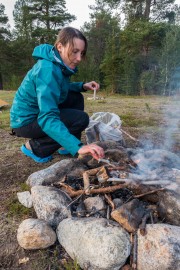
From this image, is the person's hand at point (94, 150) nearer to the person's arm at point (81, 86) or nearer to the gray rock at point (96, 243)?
the gray rock at point (96, 243)

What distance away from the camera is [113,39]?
1562 cm

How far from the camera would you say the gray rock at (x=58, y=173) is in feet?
6.97

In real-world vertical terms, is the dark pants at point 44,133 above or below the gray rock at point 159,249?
above

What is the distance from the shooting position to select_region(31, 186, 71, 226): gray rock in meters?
1.76

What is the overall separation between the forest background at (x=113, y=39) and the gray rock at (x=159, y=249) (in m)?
7.69

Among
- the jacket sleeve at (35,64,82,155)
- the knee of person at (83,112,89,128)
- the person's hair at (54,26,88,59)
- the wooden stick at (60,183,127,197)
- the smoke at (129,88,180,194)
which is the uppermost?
the person's hair at (54,26,88,59)

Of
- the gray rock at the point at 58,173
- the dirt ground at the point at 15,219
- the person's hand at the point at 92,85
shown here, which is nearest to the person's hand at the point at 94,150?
the gray rock at the point at 58,173

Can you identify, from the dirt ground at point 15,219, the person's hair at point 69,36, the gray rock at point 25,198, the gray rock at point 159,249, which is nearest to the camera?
the gray rock at point 159,249

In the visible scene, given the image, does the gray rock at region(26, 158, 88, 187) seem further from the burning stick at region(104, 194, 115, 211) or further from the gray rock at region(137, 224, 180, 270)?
the gray rock at region(137, 224, 180, 270)

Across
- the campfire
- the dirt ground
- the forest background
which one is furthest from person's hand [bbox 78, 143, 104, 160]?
the forest background

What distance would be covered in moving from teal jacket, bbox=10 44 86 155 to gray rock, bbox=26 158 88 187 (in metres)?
0.44

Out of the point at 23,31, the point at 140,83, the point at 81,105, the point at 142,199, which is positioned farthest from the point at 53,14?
the point at 142,199

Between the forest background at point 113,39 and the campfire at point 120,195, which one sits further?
the forest background at point 113,39

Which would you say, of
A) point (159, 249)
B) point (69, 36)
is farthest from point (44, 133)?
point (159, 249)
